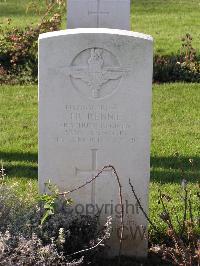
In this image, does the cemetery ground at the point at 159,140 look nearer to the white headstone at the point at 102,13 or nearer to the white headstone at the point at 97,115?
the white headstone at the point at 97,115

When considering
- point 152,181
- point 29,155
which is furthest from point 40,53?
point 29,155

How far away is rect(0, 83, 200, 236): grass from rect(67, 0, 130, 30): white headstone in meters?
1.32

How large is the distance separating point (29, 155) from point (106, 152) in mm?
2634

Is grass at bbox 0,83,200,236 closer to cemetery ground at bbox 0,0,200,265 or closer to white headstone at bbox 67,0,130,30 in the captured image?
cemetery ground at bbox 0,0,200,265

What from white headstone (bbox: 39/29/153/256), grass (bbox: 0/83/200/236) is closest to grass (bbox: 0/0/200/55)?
grass (bbox: 0/83/200/236)

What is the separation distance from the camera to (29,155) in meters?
7.60

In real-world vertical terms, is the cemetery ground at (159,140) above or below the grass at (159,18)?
below

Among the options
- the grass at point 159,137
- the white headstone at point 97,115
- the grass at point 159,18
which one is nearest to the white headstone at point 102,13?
the grass at point 159,137

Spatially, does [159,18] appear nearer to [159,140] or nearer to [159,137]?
[159,137]

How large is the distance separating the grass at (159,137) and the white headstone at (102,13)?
52.1 inches

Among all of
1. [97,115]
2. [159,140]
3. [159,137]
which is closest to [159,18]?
[159,137]

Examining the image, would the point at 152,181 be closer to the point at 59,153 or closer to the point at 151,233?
the point at 151,233

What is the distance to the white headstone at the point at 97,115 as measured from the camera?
193 inches

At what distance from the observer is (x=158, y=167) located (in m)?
7.22
